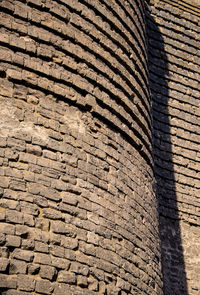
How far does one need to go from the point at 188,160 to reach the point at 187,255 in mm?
1480

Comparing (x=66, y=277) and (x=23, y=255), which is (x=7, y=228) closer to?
(x=23, y=255)

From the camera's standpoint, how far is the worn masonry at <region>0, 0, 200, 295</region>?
3.65m

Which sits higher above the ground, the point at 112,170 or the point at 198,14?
the point at 198,14

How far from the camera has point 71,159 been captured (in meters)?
4.16

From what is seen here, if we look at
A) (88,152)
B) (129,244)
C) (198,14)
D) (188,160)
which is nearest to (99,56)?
(88,152)

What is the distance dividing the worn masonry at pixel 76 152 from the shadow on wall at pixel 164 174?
0.44 ft

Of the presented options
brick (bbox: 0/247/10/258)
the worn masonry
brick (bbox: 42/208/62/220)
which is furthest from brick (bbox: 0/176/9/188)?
brick (bbox: 0/247/10/258)

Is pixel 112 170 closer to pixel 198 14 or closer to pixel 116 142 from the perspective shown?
pixel 116 142

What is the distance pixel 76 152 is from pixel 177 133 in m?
3.49

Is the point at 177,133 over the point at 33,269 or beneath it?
over

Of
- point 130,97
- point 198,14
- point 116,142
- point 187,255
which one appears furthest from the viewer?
point 198,14

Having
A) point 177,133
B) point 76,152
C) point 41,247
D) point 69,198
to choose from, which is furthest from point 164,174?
point 41,247

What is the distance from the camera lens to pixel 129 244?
14.7 feet

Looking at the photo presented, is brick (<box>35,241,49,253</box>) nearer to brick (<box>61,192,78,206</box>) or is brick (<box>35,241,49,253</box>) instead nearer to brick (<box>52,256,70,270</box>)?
brick (<box>52,256,70,270</box>)
